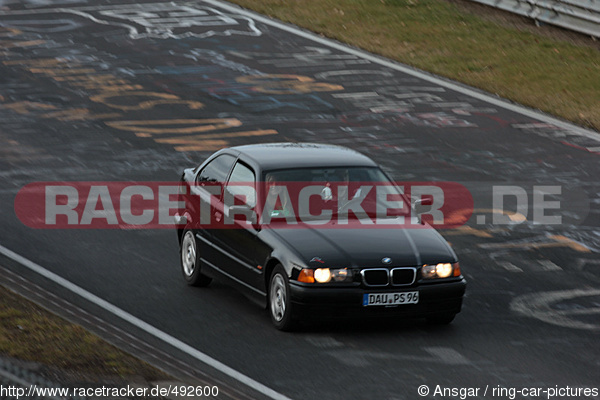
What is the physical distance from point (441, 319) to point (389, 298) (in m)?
0.74

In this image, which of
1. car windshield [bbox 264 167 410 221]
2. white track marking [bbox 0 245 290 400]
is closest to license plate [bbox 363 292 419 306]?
car windshield [bbox 264 167 410 221]

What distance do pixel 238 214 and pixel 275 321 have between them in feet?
3.91

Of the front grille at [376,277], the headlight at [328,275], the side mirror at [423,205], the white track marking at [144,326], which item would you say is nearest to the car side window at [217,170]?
the white track marking at [144,326]

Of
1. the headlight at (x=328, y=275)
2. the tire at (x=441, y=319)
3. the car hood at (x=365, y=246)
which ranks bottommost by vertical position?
the tire at (x=441, y=319)

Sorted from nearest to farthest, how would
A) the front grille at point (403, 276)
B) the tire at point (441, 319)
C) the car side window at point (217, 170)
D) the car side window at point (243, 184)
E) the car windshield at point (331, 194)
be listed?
the front grille at point (403, 276) < the tire at point (441, 319) < the car windshield at point (331, 194) < the car side window at point (243, 184) < the car side window at point (217, 170)

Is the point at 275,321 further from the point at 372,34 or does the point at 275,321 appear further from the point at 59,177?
the point at 372,34

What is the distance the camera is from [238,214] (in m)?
10.8

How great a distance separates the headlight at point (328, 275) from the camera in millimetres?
9758

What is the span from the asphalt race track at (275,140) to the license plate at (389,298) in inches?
13.6

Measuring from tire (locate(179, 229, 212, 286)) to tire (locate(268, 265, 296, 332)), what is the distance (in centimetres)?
169

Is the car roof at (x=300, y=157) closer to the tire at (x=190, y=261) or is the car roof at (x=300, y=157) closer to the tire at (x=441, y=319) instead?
the tire at (x=190, y=261)

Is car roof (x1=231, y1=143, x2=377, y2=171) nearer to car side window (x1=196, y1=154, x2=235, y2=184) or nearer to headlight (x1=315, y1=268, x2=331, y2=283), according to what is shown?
car side window (x1=196, y1=154, x2=235, y2=184)

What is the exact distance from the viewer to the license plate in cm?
978

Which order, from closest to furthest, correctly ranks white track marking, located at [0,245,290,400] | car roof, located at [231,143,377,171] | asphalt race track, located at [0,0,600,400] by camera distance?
white track marking, located at [0,245,290,400], asphalt race track, located at [0,0,600,400], car roof, located at [231,143,377,171]
